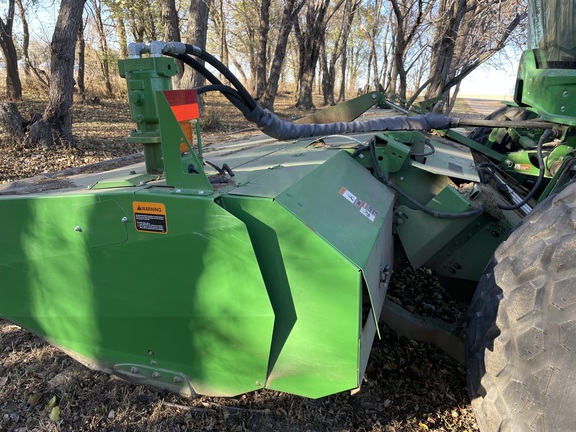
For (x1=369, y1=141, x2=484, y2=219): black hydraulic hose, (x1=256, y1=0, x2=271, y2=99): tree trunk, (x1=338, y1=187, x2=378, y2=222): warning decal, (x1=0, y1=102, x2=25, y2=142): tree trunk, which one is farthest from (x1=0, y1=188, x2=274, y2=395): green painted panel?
(x1=256, y1=0, x2=271, y2=99): tree trunk

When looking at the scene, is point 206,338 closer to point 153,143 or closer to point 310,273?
point 310,273

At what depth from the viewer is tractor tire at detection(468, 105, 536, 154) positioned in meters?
4.23

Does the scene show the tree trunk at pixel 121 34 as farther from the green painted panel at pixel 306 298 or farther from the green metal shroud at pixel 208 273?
the green painted panel at pixel 306 298

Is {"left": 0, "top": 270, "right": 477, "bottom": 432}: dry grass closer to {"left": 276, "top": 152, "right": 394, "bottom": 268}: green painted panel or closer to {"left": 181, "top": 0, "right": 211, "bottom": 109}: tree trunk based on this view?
{"left": 276, "top": 152, "right": 394, "bottom": 268}: green painted panel

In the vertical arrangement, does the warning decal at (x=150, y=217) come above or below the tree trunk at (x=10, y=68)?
below

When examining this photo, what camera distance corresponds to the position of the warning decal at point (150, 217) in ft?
5.69

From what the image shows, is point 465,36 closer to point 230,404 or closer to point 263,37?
point 263,37

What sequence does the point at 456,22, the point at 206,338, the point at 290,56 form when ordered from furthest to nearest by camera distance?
the point at 290,56 → the point at 456,22 → the point at 206,338

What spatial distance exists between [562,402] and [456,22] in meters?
8.50

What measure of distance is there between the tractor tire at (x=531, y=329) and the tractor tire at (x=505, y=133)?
282 centimetres

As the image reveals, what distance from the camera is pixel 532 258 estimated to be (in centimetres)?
156

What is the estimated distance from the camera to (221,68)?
227 centimetres

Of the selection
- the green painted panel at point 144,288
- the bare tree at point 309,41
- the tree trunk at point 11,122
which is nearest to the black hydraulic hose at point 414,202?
the green painted panel at point 144,288

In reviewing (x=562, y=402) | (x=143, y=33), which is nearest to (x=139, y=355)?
(x=562, y=402)
